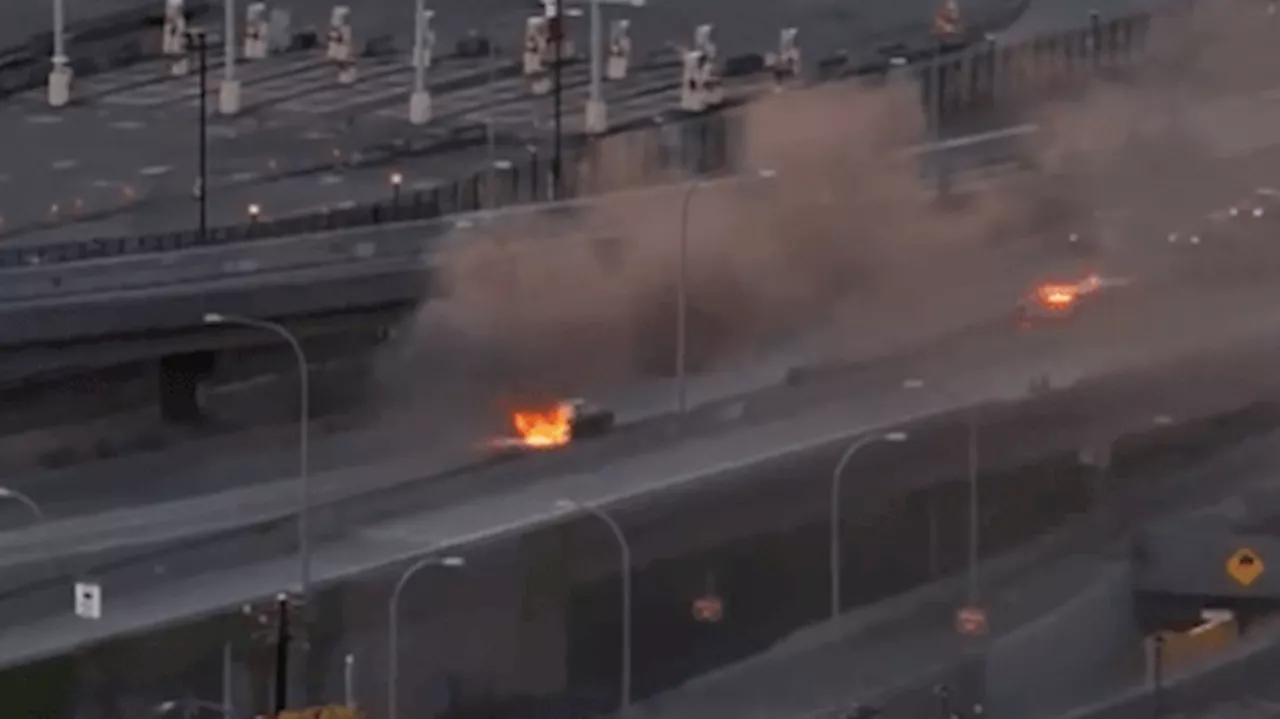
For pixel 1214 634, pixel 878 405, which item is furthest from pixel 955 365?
pixel 1214 634

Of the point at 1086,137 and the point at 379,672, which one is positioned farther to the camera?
the point at 1086,137

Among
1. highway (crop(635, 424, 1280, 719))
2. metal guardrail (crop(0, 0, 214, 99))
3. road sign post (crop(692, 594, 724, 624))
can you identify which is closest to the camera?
highway (crop(635, 424, 1280, 719))

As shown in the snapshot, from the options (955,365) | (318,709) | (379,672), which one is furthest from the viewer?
(955,365)

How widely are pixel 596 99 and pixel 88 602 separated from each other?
16907mm

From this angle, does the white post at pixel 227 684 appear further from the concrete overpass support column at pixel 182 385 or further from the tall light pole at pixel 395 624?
the concrete overpass support column at pixel 182 385

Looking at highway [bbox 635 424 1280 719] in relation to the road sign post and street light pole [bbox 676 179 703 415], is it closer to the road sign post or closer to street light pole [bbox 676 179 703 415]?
the road sign post

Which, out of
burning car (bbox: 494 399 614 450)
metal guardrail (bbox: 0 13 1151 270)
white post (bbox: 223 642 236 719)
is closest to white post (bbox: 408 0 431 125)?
metal guardrail (bbox: 0 13 1151 270)

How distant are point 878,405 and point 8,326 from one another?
5827 mm

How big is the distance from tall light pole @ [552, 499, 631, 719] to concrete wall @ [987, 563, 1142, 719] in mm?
1833

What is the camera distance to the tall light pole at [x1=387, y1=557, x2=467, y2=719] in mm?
19656

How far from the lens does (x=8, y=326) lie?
81.8 feet

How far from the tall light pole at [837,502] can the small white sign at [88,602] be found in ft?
14.7

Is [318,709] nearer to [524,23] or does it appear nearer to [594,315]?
[594,315]

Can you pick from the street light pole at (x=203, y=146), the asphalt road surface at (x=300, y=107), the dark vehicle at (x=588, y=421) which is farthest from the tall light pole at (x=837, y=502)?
the asphalt road surface at (x=300, y=107)
